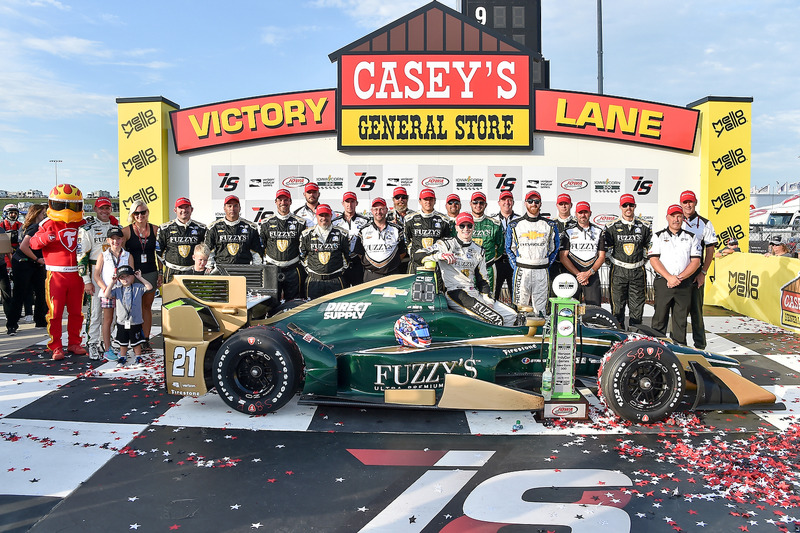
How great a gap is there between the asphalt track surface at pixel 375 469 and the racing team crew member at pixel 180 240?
2190 mm

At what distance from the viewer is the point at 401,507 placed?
3.29 meters

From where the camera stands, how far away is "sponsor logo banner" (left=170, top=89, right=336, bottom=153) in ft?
37.9

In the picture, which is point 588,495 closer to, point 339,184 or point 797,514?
point 797,514

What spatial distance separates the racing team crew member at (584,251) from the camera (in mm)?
7473

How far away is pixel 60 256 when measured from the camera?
21.9ft

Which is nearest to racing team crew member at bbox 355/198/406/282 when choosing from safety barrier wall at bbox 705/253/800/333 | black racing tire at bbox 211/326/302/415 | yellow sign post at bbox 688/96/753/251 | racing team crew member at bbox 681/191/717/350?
black racing tire at bbox 211/326/302/415

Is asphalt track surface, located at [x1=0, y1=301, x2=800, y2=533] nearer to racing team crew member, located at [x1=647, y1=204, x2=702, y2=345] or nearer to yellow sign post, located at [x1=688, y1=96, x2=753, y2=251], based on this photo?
racing team crew member, located at [x1=647, y1=204, x2=702, y2=345]

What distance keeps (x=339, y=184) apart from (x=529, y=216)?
18.0ft

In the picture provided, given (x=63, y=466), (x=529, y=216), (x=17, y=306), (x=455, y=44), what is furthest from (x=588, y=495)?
(x=455, y=44)

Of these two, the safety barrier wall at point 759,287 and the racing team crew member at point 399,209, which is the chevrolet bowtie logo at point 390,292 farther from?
the safety barrier wall at point 759,287

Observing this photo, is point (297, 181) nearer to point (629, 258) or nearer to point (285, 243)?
point (285, 243)

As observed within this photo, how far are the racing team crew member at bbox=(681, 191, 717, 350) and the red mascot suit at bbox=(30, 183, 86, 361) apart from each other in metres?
7.15

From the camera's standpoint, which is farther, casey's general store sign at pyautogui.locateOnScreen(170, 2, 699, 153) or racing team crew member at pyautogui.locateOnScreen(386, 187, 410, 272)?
casey's general store sign at pyautogui.locateOnScreen(170, 2, 699, 153)

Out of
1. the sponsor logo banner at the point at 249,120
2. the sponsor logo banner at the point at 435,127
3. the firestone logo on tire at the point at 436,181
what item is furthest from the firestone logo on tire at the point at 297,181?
the firestone logo on tire at the point at 436,181
